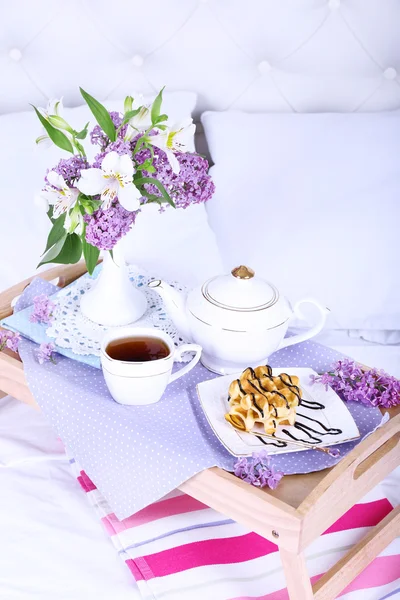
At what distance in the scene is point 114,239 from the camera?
3.27 ft

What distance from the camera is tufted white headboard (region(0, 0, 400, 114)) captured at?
5.66 feet

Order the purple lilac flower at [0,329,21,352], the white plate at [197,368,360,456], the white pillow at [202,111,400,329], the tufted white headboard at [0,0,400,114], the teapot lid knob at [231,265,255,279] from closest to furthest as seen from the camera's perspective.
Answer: the white plate at [197,368,360,456], the teapot lid knob at [231,265,255,279], the purple lilac flower at [0,329,21,352], the white pillow at [202,111,400,329], the tufted white headboard at [0,0,400,114]

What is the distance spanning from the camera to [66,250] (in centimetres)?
107

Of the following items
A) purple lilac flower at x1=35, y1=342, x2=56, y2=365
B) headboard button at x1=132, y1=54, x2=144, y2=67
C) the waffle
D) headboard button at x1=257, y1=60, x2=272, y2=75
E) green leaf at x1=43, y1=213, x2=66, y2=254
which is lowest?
the waffle

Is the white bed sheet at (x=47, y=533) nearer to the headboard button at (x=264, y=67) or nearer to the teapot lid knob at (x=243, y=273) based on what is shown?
the teapot lid knob at (x=243, y=273)

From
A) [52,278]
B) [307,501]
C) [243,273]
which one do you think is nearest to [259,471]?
[307,501]

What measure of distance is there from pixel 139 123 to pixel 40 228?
0.62 m

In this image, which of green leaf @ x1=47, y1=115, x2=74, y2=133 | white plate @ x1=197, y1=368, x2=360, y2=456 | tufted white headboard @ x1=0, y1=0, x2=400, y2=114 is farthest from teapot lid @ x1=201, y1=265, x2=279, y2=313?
tufted white headboard @ x1=0, y1=0, x2=400, y2=114

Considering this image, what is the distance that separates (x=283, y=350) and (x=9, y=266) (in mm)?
664

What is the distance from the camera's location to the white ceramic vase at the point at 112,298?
3.78 feet

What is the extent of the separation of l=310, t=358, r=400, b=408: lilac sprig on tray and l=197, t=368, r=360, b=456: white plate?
2 centimetres

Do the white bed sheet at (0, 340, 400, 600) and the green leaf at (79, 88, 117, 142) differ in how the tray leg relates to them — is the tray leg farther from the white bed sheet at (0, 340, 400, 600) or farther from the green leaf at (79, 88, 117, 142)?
the green leaf at (79, 88, 117, 142)

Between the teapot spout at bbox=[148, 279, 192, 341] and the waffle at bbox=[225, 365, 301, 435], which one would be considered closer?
the waffle at bbox=[225, 365, 301, 435]

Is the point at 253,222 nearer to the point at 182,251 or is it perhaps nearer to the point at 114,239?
the point at 182,251
